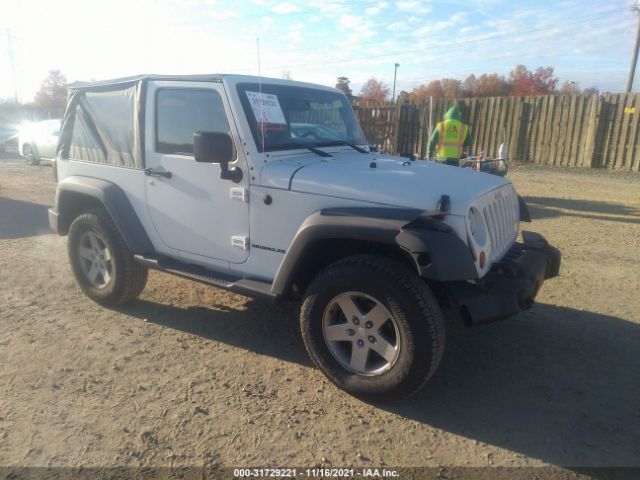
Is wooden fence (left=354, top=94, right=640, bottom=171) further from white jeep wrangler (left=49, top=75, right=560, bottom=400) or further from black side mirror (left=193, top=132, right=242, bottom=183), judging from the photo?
black side mirror (left=193, top=132, right=242, bottom=183)

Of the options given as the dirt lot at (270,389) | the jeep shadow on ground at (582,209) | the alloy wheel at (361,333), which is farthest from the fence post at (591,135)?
the alloy wheel at (361,333)

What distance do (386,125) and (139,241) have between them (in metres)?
13.0

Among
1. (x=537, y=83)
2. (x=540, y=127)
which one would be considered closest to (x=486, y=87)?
(x=537, y=83)

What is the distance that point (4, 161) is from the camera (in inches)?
709

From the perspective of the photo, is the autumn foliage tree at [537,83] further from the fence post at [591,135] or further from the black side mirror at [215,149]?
the black side mirror at [215,149]

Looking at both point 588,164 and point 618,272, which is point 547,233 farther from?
point 588,164

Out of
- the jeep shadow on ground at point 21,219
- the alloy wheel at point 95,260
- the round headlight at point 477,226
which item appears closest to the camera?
the round headlight at point 477,226

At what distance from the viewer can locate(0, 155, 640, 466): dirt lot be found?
2643 millimetres

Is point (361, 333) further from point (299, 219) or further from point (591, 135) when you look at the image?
point (591, 135)

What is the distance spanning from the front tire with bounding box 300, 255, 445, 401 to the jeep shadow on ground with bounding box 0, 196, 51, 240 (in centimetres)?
591

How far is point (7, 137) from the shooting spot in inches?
844

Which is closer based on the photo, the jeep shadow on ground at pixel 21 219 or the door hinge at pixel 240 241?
the door hinge at pixel 240 241

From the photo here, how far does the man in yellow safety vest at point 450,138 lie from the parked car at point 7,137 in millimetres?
20718

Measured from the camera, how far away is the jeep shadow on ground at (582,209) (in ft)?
27.2
